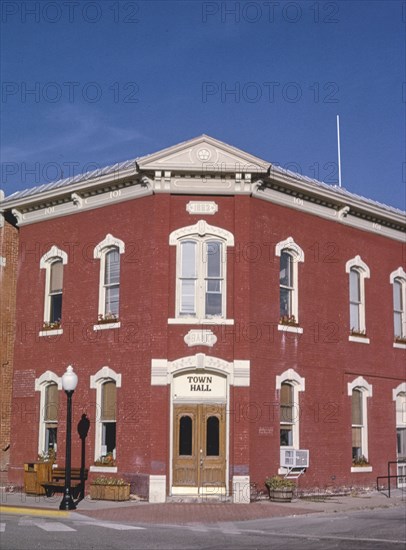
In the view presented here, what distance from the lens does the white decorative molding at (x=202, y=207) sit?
23125 mm

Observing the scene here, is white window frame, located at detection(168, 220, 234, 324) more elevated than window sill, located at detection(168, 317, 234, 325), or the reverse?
white window frame, located at detection(168, 220, 234, 324)

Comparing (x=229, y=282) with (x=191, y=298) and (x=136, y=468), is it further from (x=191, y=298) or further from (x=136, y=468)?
(x=136, y=468)

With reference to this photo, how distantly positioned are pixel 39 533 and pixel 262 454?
8.39 meters

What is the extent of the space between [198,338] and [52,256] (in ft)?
19.6

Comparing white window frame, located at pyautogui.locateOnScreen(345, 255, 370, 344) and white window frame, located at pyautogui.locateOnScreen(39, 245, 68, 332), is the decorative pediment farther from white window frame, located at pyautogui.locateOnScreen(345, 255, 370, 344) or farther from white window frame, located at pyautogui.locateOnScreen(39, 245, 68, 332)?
white window frame, located at pyautogui.locateOnScreen(345, 255, 370, 344)

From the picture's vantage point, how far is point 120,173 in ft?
77.0

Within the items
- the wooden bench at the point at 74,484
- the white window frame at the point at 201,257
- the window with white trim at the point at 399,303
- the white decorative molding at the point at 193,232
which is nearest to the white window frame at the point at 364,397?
the window with white trim at the point at 399,303

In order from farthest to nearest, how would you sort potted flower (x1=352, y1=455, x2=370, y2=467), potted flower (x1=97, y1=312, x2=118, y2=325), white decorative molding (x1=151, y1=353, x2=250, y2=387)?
1. potted flower (x1=352, y1=455, x2=370, y2=467)
2. potted flower (x1=97, y1=312, x2=118, y2=325)
3. white decorative molding (x1=151, y1=353, x2=250, y2=387)

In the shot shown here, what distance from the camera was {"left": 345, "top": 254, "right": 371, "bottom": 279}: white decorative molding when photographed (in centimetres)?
2625

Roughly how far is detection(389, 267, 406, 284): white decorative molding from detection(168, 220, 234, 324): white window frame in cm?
746

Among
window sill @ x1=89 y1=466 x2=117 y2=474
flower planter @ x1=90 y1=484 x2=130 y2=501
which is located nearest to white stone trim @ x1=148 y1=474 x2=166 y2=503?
flower planter @ x1=90 y1=484 x2=130 y2=501

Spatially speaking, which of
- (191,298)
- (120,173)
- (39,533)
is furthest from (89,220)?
(39,533)

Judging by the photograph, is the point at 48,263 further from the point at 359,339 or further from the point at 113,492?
the point at 359,339

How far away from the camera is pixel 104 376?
23.5 metres
